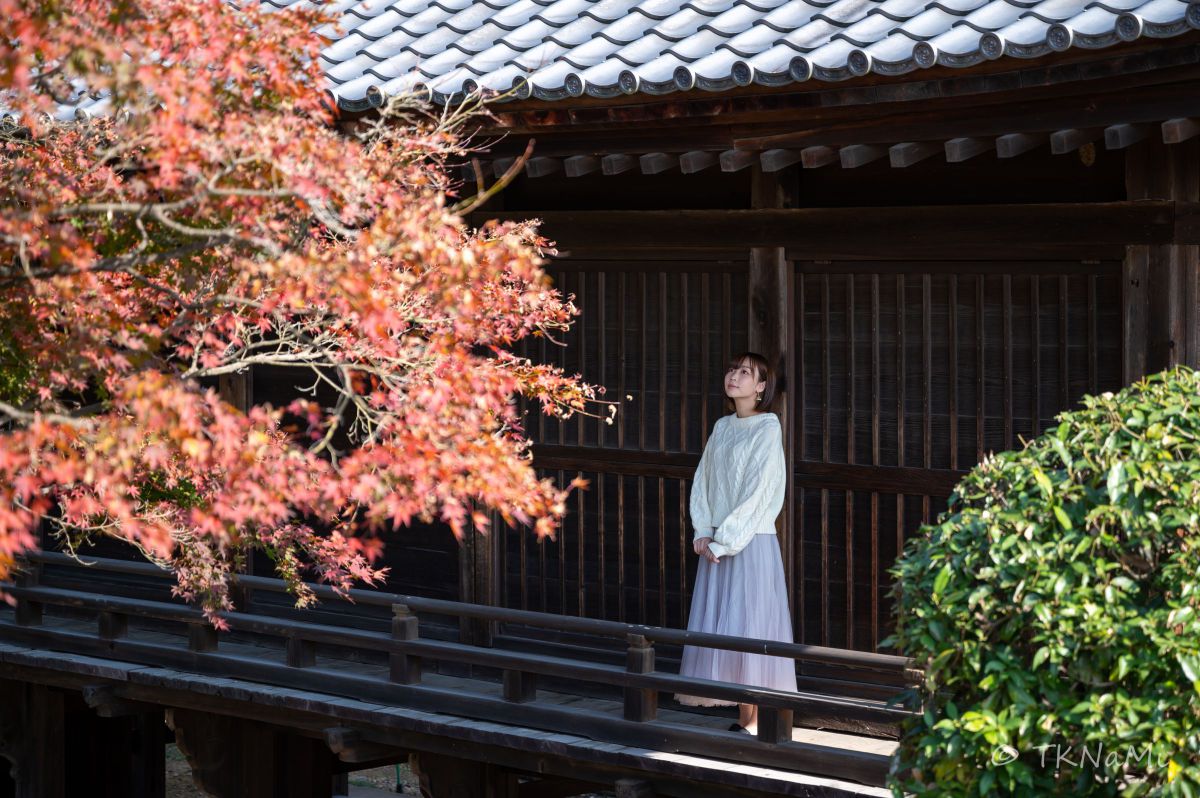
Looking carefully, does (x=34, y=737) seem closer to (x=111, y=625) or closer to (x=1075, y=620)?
(x=111, y=625)

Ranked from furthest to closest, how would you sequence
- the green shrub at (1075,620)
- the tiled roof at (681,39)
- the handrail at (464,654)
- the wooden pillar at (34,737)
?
the wooden pillar at (34,737)
the handrail at (464,654)
the tiled roof at (681,39)
the green shrub at (1075,620)

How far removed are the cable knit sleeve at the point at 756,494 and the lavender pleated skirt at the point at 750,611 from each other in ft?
0.30

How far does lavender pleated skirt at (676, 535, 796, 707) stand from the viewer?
298 inches

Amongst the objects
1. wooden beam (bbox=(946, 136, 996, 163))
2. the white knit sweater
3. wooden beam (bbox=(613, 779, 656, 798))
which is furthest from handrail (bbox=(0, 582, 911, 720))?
wooden beam (bbox=(946, 136, 996, 163))

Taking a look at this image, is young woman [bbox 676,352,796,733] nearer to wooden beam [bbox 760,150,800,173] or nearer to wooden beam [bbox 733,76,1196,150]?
wooden beam [bbox 760,150,800,173]

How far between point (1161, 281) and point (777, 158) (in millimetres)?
1742

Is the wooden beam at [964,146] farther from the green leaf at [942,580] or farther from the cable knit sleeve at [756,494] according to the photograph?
the green leaf at [942,580]

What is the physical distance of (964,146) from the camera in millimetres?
6754

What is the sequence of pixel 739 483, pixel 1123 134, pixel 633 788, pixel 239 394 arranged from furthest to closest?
1. pixel 239 394
2. pixel 739 483
3. pixel 633 788
4. pixel 1123 134

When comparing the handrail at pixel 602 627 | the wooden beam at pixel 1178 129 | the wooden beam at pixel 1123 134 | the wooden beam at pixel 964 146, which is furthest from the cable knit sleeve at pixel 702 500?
the wooden beam at pixel 1178 129

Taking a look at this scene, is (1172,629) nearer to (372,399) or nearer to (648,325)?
(372,399)

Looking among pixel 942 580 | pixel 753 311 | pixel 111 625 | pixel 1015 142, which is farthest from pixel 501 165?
pixel 942 580

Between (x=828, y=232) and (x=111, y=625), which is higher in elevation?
(x=828, y=232)

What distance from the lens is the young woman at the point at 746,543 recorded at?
754 cm
